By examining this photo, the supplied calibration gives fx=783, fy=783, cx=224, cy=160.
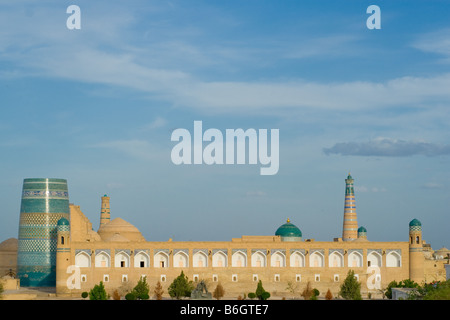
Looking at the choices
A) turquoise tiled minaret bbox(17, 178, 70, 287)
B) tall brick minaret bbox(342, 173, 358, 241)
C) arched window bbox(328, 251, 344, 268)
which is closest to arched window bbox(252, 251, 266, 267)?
arched window bbox(328, 251, 344, 268)

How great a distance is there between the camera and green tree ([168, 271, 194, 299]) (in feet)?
200

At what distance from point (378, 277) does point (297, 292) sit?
23.4 feet

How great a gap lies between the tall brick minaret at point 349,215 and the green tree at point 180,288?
28.1 meters

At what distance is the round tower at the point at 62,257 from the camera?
6419 cm

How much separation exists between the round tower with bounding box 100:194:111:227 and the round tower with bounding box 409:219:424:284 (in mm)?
34891

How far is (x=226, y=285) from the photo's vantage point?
214ft

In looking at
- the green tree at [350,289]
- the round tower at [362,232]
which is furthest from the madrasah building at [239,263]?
the round tower at [362,232]

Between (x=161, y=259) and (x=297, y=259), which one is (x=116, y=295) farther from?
(x=297, y=259)

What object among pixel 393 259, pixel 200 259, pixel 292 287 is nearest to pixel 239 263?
pixel 200 259

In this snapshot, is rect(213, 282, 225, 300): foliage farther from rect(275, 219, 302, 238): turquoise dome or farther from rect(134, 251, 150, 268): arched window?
rect(275, 219, 302, 238): turquoise dome

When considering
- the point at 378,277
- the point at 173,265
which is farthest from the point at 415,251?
the point at 173,265
